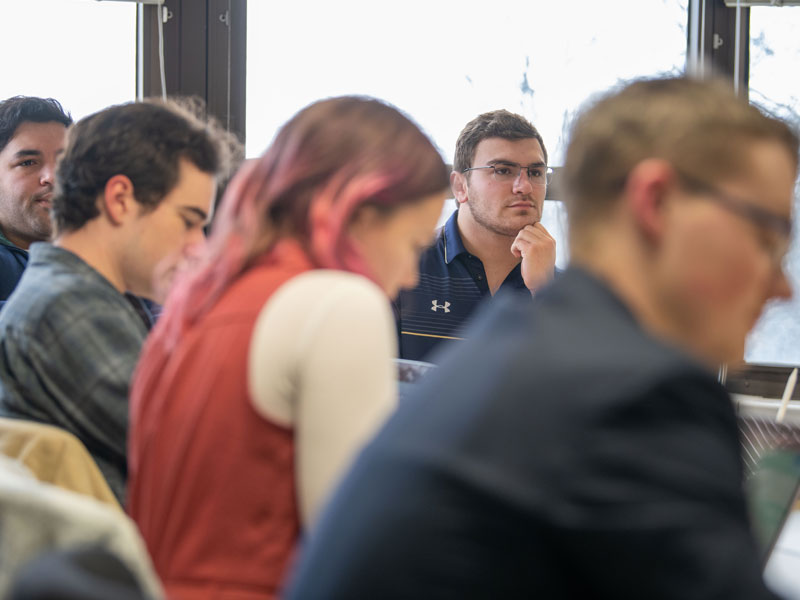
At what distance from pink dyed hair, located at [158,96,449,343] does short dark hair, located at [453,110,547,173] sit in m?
1.75

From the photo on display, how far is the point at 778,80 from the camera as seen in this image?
297 centimetres

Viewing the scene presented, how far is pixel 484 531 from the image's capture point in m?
0.58

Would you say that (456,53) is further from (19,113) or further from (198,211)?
(198,211)

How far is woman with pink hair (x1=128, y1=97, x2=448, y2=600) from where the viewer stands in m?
0.90

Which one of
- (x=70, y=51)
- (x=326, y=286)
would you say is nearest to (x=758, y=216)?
(x=326, y=286)

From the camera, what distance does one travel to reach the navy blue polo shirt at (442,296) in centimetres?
272

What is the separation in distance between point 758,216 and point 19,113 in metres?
2.50

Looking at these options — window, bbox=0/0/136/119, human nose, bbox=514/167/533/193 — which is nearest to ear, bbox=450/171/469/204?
human nose, bbox=514/167/533/193

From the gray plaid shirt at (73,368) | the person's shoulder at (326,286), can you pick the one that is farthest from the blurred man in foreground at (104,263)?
the person's shoulder at (326,286)

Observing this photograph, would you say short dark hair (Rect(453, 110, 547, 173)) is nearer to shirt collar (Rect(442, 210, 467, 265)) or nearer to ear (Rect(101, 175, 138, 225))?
Result: shirt collar (Rect(442, 210, 467, 265))

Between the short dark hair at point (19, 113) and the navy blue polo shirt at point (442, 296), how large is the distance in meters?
1.22

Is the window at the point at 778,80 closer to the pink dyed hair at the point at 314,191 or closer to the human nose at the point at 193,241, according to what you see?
the human nose at the point at 193,241

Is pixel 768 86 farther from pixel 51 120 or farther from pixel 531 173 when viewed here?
pixel 51 120

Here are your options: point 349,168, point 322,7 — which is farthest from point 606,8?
point 349,168
